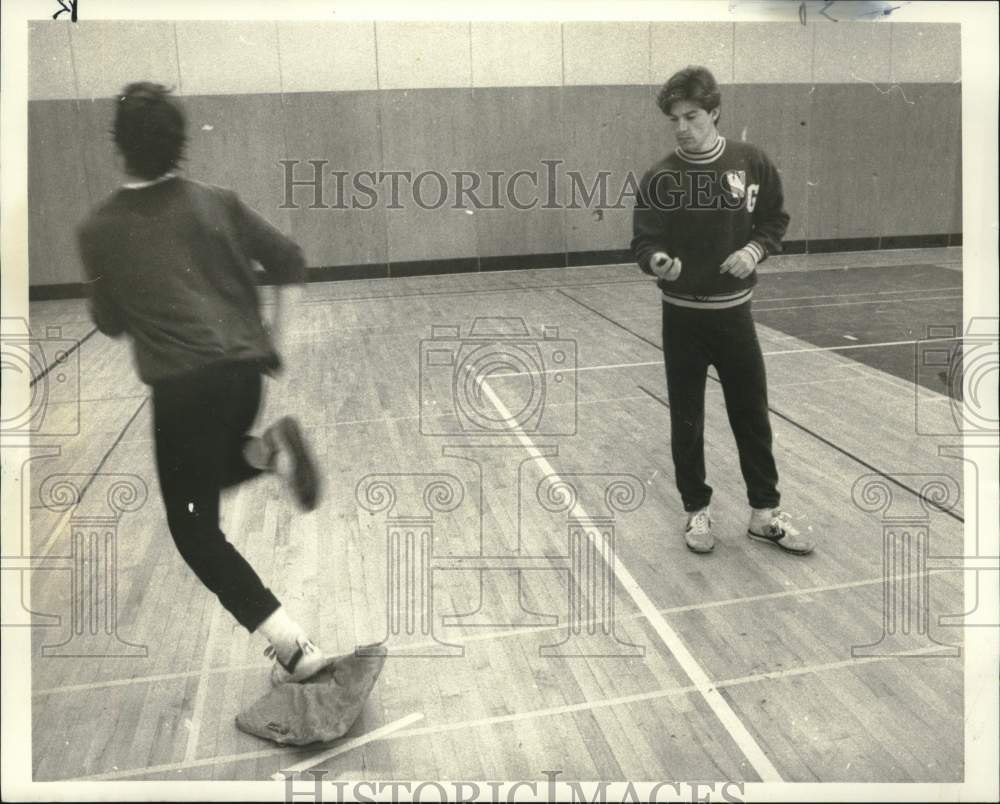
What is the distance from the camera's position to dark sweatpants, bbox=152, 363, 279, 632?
7.99ft

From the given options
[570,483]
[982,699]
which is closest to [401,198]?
[570,483]

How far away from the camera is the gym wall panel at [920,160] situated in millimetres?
2539

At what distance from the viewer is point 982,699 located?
229cm

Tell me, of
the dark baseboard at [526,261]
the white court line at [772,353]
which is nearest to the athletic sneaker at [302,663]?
the white court line at [772,353]

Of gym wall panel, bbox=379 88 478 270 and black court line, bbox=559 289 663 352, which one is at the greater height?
gym wall panel, bbox=379 88 478 270

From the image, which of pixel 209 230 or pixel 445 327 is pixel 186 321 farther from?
pixel 445 327

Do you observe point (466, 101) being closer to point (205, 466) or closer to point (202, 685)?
point (205, 466)

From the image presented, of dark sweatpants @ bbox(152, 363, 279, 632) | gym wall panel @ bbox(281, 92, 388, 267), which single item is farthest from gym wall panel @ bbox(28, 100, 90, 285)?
Result: gym wall panel @ bbox(281, 92, 388, 267)

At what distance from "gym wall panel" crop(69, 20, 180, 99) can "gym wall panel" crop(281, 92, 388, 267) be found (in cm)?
61

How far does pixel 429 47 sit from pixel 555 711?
2.12 m

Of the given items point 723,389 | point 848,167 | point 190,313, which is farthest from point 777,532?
point 848,167

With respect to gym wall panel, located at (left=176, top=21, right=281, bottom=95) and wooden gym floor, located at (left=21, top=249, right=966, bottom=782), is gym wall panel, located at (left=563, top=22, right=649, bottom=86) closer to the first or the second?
gym wall panel, located at (left=176, top=21, right=281, bottom=95)

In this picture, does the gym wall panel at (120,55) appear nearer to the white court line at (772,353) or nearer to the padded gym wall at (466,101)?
the padded gym wall at (466,101)

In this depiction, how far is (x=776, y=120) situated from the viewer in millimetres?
3992
